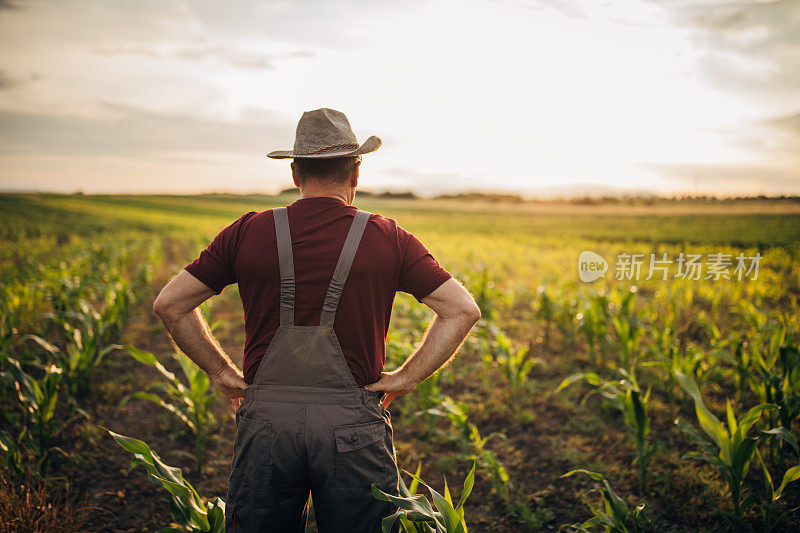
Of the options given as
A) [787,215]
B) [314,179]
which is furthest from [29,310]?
[787,215]

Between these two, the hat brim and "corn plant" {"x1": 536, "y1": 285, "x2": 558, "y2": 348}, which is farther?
"corn plant" {"x1": 536, "y1": 285, "x2": 558, "y2": 348}

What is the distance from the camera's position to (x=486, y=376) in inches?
208

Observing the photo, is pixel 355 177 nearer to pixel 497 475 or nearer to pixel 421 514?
pixel 421 514

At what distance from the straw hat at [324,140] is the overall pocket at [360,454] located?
1140mm

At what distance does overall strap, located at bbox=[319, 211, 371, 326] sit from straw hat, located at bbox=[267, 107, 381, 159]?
12.9 inches

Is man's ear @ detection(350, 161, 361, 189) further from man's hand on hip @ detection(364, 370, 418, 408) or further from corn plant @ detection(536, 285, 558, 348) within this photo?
corn plant @ detection(536, 285, 558, 348)

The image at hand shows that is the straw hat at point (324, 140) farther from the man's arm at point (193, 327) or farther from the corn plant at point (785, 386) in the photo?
the corn plant at point (785, 386)

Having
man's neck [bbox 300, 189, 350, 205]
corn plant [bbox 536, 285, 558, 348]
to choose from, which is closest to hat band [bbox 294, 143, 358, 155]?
man's neck [bbox 300, 189, 350, 205]

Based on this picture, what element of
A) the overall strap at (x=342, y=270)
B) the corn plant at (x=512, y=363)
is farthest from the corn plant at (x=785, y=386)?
the overall strap at (x=342, y=270)

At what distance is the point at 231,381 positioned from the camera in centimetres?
213

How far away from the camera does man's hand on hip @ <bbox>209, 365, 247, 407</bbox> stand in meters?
2.13

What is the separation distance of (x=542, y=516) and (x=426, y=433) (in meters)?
1.42

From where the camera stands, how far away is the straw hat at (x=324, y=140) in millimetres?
1908

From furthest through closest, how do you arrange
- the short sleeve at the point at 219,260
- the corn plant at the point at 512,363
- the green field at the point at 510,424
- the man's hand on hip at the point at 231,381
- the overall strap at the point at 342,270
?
the corn plant at the point at 512,363, the green field at the point at 510,424, the man's hand on hip at the point at 231,381, the short sleeve at the point at 219,260, the overall strap at the point at 342,270
